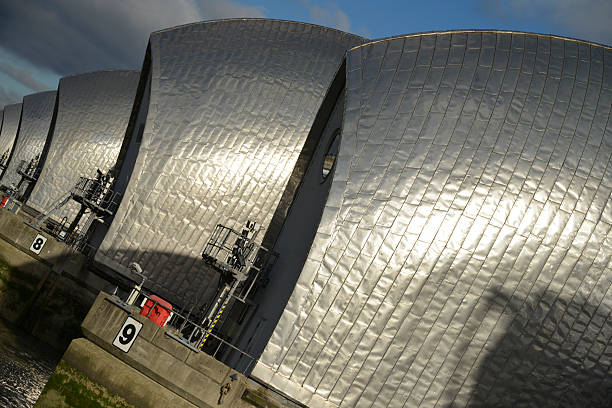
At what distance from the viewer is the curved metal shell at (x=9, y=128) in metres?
61.3

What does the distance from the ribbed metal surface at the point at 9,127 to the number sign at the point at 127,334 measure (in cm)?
5557

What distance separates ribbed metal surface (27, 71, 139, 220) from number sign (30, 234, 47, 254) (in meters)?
16.9

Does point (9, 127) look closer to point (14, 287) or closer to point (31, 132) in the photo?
point (31, 132)

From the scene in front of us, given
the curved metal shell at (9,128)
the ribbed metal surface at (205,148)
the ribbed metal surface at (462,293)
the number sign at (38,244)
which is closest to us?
the ribbed metal surface at (462,293)

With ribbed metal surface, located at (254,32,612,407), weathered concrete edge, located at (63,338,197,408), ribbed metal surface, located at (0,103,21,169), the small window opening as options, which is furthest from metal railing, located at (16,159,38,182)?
ribbed metal surface, located at (254,32,612,407)

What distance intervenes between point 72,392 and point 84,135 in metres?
30.2

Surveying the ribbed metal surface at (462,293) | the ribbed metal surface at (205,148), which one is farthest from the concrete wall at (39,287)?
the ribbed metal surface at (462,293)

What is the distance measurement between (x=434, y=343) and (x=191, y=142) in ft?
46.7

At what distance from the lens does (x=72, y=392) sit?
12.2 metres

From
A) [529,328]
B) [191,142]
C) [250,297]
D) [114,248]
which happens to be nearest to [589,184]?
[529,328]

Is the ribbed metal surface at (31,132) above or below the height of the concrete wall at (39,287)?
above

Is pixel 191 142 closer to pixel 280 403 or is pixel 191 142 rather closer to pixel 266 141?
pixel 266 141

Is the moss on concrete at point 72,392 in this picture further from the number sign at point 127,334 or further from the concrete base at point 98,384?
the number sign at point 127,334

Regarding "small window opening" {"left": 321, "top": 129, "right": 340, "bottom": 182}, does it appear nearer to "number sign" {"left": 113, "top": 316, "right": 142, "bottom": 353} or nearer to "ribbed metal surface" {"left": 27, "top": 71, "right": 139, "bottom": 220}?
"number sign" {"left": 113, "top": 316, "right": 142, "bottom": 353}
